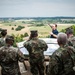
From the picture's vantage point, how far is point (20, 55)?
746cm

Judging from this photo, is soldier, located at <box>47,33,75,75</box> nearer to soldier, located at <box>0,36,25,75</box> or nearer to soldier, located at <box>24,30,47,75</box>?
soldier, located at <box>0,36,25,75</box>

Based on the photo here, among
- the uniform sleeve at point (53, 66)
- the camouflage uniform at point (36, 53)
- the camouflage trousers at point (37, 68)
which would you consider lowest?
the camouflage trousers at point (37, 68)

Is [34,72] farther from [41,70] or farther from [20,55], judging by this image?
[20,55]

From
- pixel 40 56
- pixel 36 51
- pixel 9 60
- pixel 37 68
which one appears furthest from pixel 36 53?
pixel 9 60

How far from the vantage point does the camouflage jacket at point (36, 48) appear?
8.71 meters

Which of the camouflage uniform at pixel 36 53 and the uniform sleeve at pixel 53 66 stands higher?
the uniform sleeve at pixel 53 66

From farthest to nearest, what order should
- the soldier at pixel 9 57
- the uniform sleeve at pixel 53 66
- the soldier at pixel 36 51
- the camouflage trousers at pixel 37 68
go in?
the camouflage trousers at pixel 37 68
the soldier at pixel 36 51
the soldier at pixel 9 57
the uniform sleeve at pixel 53 66

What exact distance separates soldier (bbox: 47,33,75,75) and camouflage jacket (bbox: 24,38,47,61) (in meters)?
2.70

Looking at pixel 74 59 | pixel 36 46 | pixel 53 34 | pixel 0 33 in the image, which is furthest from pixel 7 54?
pixel 53 34

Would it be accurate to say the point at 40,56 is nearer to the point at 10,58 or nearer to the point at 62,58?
the point at 10,58

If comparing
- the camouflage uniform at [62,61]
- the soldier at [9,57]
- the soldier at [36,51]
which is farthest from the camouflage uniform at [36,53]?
the camouflage uniform at [62,61]

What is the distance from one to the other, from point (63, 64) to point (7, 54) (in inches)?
73.8

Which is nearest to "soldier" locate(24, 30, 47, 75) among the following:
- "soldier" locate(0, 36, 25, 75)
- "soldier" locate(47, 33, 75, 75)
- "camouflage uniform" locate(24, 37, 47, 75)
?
"camouflage uniform" locate(24, 37, 47, 75)

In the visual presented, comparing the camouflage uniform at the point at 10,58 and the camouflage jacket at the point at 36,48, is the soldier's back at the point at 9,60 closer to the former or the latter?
the camouflage uniform at the point at 10,58
